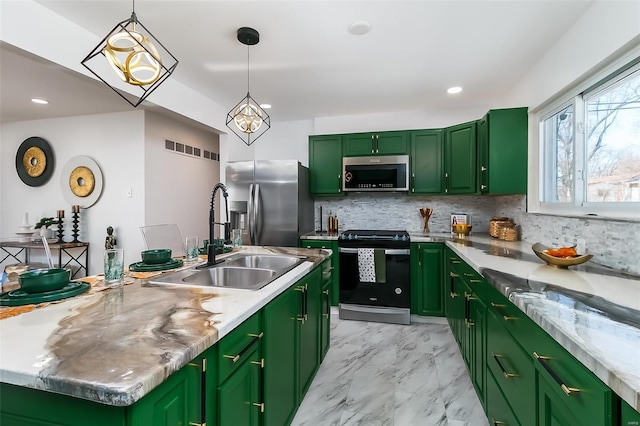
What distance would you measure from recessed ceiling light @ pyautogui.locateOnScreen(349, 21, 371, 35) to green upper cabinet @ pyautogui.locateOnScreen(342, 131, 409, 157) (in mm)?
1685

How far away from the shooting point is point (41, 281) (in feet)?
3.66

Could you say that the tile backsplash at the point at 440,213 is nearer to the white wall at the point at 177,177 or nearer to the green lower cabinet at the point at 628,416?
the green lower cabinet at the point at 628,416

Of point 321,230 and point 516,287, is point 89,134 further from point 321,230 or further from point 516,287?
point 516,287

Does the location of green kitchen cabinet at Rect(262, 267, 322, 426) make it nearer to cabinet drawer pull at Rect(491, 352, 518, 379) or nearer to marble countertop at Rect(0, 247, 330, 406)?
marble countertop at Rect(0, 247, 330, 406)

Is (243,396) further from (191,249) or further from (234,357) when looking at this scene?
(191,249)

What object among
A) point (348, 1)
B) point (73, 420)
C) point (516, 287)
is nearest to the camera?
point (73, 420)

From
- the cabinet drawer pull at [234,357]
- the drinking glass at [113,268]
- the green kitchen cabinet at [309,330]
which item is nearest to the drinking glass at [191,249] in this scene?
the drinking glass at [113,268]

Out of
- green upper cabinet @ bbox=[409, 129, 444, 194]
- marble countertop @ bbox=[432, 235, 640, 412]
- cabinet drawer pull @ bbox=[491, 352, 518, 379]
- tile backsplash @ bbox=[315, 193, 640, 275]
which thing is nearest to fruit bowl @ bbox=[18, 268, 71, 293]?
marble countertop @ bbox=[432, 235, 640, 412]

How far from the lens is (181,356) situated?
2.37ft

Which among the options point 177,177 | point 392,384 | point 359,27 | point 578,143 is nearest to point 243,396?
point 392,384

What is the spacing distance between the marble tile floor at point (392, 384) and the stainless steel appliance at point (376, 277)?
301mm

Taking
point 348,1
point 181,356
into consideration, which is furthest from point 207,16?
point 181,356

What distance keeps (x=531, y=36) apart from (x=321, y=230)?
117 inches

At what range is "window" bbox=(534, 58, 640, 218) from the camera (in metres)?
1.66
